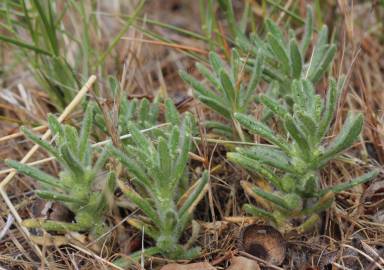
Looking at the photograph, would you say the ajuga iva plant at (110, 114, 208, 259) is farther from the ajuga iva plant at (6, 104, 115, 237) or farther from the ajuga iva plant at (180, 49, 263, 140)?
the ajuga iva plant at (180, 49, 263, 140)

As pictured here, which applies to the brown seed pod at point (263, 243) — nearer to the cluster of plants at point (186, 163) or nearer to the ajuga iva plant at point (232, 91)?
the cluster of plants at point (186, 163)

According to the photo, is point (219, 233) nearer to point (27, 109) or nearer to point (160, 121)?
point (160, 121)

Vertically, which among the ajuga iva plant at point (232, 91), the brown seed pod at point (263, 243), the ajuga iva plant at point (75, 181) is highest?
the ajuga iva plant at point (232, 91)

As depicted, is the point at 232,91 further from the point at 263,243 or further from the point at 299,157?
the point at 263,243

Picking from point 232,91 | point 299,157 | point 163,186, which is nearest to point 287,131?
point 299,157

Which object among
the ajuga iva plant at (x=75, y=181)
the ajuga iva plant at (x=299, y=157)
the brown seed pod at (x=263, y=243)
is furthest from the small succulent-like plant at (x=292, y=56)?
the ajuga iva plant at (x=75, y=181)

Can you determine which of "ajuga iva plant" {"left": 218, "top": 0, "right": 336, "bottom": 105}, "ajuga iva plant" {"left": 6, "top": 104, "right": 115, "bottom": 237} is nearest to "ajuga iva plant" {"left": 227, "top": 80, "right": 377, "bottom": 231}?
"ajuga iva plant" {"left": 218, "top": 0, "right": 336, "bottom": 105}

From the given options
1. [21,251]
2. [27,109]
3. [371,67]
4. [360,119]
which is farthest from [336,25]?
[21,251]
